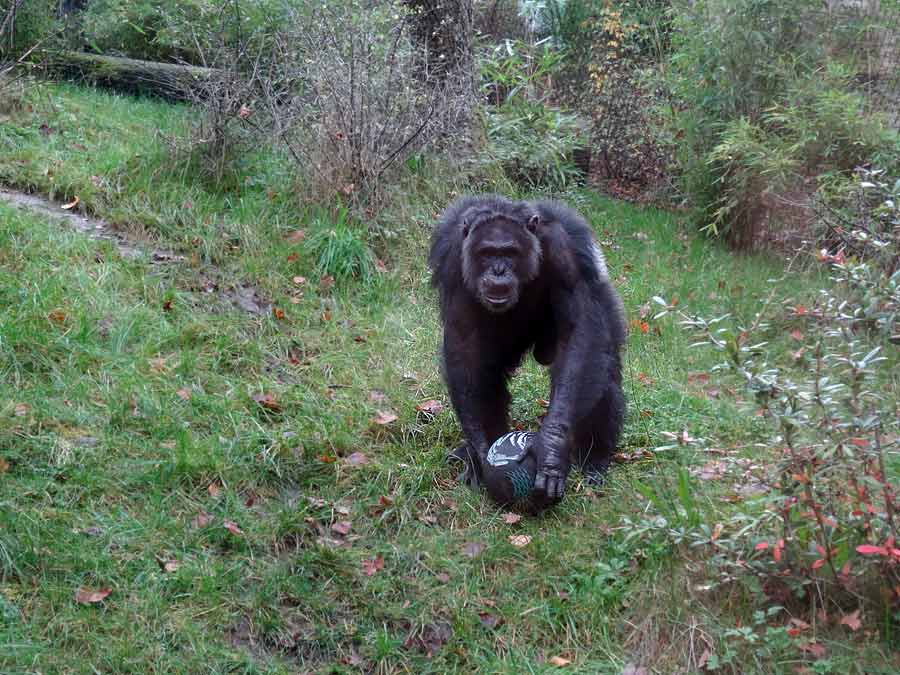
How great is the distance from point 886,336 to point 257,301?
460 cm

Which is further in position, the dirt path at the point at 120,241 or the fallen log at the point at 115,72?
the fallen log at the point at 115,72

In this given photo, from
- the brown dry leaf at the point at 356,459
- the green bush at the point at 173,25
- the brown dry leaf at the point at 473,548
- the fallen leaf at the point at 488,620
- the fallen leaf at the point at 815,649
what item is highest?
the green bush at the point at 173,25

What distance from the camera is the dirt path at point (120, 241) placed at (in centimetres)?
711

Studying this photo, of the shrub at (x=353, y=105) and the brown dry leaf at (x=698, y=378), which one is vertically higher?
the shrub at (x=353, y=105)

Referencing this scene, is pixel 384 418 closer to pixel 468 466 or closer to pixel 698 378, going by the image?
pixel 468 466

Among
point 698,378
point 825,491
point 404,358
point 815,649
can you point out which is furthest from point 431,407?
point 815,649

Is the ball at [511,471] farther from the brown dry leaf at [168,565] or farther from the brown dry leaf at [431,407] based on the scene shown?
the brown dry leaf at [168,565]

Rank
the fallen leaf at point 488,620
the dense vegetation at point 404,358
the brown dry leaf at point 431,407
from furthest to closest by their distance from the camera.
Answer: the brown dry leaf at point 431,407, the fallen leaf at point 488,620, the dense vegetation at point 404,358

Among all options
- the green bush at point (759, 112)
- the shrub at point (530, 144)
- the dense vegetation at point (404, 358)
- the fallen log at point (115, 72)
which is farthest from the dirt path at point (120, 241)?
the green bush at point (759, 112)

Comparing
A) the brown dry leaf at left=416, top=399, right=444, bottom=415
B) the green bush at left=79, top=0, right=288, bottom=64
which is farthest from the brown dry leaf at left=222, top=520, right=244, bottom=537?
the green bush at left=79, top=0, right=288, bottom=64

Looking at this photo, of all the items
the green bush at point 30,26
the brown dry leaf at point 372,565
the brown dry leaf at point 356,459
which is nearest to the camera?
the brown dry leaf at point 372,565

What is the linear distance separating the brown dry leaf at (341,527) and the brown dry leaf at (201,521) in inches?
23.9

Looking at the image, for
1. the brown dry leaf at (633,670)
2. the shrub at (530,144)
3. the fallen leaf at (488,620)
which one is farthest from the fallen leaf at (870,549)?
the shrub at (530,144)

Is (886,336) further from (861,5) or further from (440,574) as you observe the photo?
(861,5)
